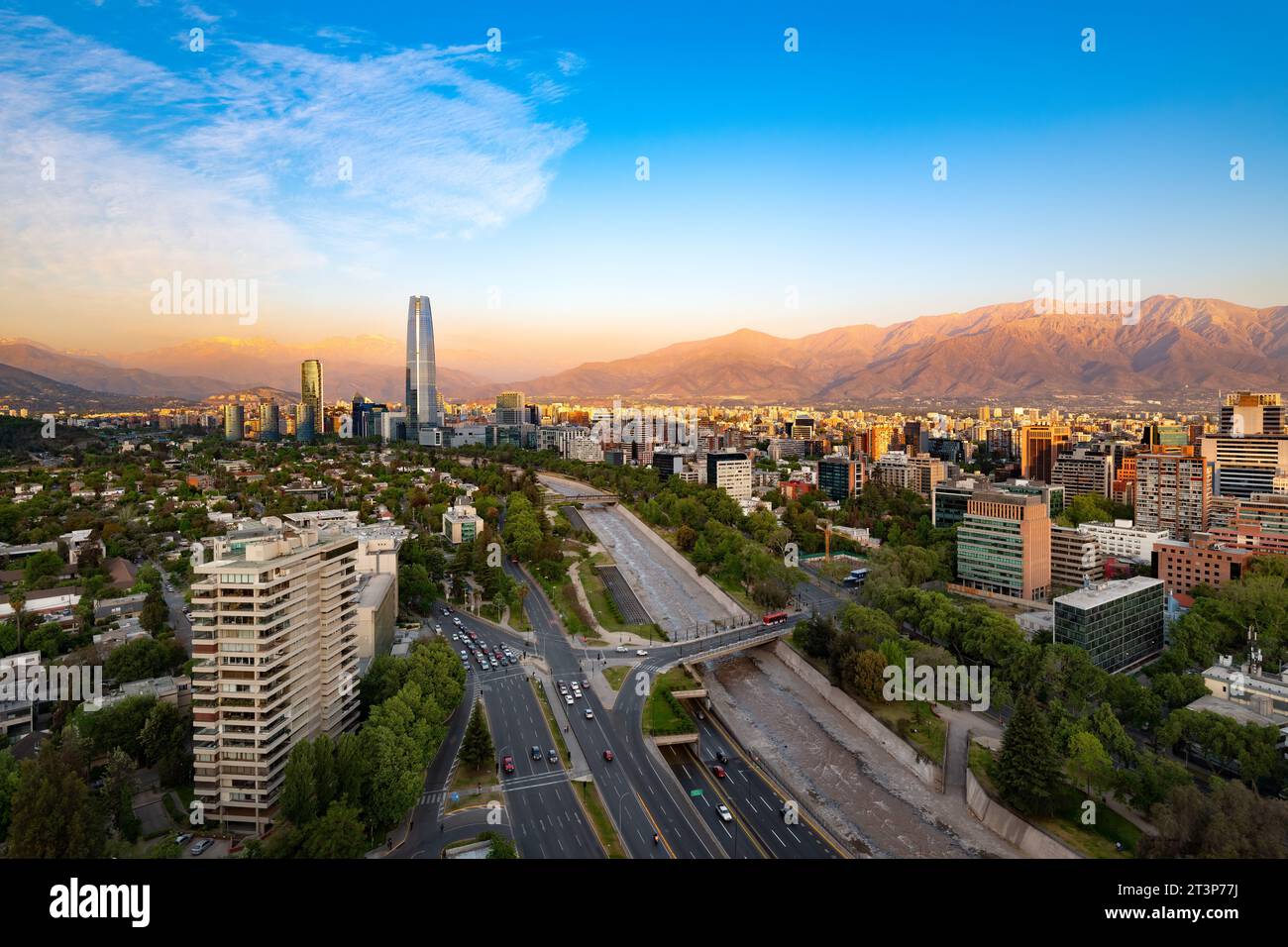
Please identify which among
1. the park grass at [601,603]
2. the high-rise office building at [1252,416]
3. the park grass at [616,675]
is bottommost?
the park grass at [616,675]

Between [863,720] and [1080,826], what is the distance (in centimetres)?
270

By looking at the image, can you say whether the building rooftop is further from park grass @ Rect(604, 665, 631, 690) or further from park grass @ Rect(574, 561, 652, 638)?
park grass @ Rect(574, 561, 652, 638)

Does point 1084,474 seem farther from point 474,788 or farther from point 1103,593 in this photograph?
point 474,788

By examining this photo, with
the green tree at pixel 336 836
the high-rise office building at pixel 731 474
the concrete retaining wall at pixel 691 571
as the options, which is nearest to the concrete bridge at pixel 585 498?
the concrete retaining wall at pixel 691 571

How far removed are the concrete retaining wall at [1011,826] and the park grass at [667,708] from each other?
2.79 m

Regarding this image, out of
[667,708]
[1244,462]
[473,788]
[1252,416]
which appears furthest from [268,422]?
[1252,416]

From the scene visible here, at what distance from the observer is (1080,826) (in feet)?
20.6

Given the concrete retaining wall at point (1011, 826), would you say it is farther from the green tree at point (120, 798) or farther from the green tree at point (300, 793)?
the green tree at point (120, 798)

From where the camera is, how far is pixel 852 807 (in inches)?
277

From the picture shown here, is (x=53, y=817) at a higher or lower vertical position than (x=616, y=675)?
higher

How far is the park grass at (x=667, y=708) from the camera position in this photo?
8133 mm

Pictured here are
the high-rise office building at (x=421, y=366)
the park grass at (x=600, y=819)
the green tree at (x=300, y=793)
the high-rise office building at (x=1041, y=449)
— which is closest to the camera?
the green tree at (x=300, y=793)

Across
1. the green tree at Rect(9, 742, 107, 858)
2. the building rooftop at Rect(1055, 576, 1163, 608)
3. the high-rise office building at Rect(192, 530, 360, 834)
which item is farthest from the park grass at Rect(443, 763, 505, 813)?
the building rooftop at Rect(1055, 576, 1163, 608)
